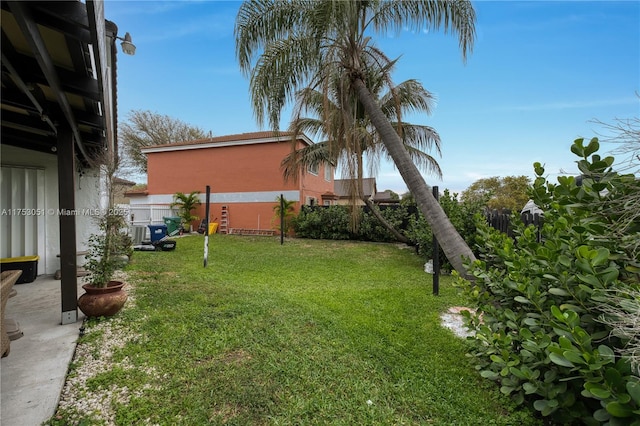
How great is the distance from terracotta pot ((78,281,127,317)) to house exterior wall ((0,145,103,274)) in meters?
2.72

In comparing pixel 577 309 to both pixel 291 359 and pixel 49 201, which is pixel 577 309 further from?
pixel 49 201

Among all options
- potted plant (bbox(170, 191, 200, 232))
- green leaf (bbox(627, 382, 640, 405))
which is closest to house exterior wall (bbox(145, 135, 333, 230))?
potted plant (bbox(170, 191, 200, 232))

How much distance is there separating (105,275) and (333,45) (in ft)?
17.7

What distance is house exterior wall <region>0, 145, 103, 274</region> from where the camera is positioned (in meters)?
6.11

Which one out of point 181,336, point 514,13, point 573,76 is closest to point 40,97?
point 181,336

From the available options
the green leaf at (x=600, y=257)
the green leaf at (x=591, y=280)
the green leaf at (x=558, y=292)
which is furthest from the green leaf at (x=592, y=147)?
the green leaf at (x=558, y=292)

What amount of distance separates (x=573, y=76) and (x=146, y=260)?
1206 cm

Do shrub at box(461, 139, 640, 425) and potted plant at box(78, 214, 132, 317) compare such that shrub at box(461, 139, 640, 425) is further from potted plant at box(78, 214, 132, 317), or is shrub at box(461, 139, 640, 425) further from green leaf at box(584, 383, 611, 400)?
potted plant at box(78, 214, 132, 317)

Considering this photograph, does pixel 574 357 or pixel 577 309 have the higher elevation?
pixel 577 309

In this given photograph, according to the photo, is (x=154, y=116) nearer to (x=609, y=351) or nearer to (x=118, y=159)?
(x=118, y=159)

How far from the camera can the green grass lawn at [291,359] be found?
238 centimetres

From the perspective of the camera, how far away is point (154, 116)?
83.0 feet

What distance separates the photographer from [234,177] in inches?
688

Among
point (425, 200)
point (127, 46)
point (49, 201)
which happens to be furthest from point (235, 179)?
point (425, 200)
